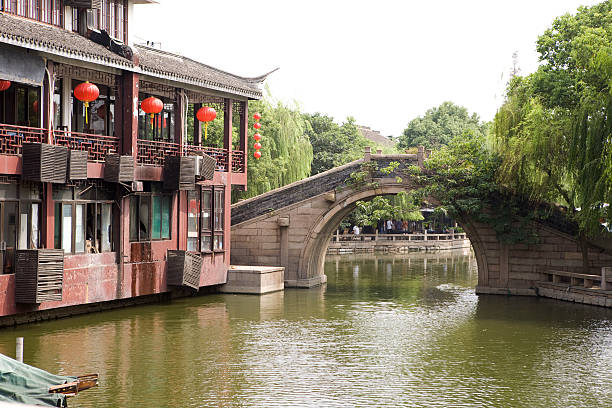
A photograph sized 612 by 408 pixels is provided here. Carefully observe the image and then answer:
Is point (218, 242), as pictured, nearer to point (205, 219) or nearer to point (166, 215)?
point (205, 219)

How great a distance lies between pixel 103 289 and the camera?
1731cm

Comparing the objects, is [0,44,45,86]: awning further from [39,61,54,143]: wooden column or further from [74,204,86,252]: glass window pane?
[74,204,86,252]: glass window pane

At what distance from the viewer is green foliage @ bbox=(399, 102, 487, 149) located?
4941cm

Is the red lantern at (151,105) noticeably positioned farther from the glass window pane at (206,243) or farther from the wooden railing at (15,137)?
the glass window pane at (206,243)

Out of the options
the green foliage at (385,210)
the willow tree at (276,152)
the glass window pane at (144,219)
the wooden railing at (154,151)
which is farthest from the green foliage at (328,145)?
the glass window pane at (144,219)

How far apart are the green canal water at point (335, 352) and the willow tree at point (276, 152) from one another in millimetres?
8112

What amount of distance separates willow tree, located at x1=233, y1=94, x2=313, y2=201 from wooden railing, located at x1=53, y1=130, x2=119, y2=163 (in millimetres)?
11175

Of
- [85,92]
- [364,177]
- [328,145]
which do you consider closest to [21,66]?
[85,92]

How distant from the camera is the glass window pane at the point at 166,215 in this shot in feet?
64.0

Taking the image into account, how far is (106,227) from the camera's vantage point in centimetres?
1783

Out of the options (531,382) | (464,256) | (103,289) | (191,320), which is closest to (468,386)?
(531,382)

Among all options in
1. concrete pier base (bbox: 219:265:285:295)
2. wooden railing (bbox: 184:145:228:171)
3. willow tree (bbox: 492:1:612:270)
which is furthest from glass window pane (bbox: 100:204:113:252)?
willow tree (bbox: 492:1:612:270)

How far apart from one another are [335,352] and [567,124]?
816 cm

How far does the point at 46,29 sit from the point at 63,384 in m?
9.33
